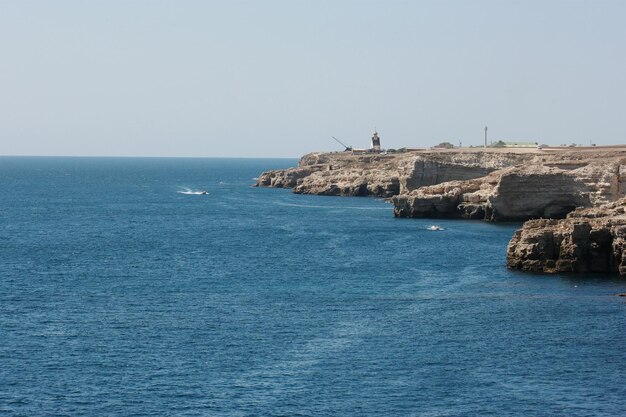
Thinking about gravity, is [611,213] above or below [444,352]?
above

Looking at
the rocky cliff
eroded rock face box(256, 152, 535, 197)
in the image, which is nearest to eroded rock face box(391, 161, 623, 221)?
the rocky cliff

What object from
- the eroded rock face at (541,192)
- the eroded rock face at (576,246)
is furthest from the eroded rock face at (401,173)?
the eroded rock face at (576,246)

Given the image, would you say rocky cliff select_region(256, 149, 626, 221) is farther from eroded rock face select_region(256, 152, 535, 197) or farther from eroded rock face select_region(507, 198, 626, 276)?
eroded rock face select_region(507, 198, 626, 276)

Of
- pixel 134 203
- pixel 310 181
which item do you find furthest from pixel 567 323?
pixel 310 181

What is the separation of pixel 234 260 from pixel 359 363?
126ft

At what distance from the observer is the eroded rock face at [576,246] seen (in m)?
75.6

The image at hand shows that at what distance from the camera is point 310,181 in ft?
618

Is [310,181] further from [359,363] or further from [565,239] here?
[359,363]

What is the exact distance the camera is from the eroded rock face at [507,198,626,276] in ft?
248

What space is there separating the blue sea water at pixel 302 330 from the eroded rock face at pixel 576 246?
218cm

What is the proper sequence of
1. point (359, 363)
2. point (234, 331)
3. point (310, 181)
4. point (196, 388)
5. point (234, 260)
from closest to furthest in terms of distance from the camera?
point (196, 388)
point (359, 363)
point (234, 331)
point (234, 260)
point (310, 181)

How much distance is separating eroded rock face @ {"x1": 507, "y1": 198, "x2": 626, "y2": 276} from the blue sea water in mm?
2176

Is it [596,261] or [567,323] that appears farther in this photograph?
[596,261]

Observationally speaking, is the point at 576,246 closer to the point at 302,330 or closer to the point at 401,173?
the point at 302,330
